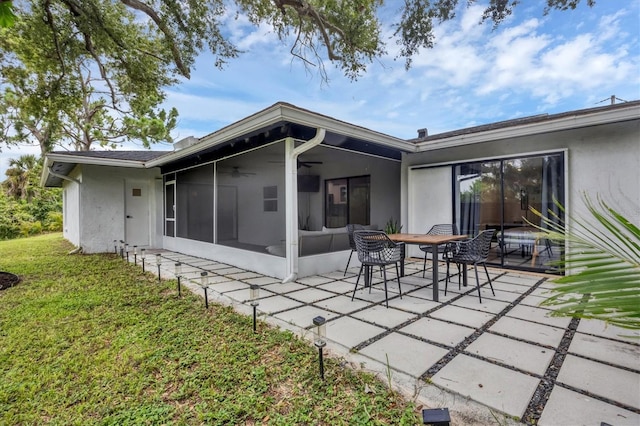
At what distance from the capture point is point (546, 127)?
434 cm

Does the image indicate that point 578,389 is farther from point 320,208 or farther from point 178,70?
point 178,70

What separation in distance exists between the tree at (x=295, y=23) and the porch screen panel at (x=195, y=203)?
2757mm

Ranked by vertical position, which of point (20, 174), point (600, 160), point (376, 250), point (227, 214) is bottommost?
point (376, 250)

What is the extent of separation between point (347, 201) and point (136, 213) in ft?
19.3

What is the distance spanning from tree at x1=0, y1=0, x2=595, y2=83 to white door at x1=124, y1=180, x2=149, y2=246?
329cm

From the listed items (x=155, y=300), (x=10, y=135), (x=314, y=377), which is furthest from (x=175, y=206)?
(x=10, y=135)

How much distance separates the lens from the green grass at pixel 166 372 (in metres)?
1.78

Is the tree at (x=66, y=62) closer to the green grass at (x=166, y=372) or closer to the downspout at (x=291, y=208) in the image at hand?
the downspout at (x=291, y=208)

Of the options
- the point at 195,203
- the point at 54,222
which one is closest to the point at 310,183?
the point at 195,203

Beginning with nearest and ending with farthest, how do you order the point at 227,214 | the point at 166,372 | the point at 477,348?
the point at 166,372, the point at 477,348, the point at 227,214

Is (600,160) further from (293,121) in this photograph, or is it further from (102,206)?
(102,206)

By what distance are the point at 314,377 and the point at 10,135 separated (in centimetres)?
1960

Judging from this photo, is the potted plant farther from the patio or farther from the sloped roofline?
the patio

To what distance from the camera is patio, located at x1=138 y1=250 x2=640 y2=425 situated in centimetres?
176
